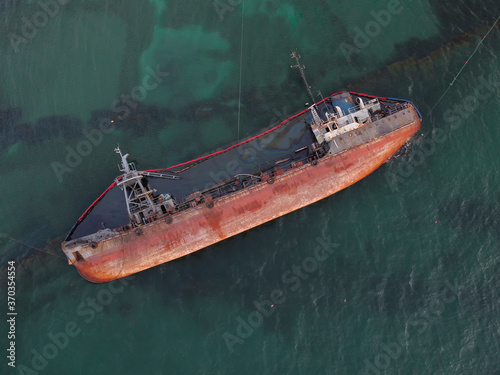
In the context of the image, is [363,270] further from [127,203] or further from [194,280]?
[127,203]

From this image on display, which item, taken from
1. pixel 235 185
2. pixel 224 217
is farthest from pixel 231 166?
pixel 224 217

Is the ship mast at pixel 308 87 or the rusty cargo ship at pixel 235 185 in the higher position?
the ship mast at pixel 308 87

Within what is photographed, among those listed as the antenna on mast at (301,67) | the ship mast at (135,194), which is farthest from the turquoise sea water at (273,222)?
the ship mast at (135,194)

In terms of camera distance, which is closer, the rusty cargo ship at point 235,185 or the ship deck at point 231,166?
the rusty cargo ship at point 235,185

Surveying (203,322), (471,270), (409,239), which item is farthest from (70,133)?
(471,270)

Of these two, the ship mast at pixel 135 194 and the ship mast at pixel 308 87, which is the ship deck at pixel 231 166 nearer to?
the ship mast at pixel 308 87

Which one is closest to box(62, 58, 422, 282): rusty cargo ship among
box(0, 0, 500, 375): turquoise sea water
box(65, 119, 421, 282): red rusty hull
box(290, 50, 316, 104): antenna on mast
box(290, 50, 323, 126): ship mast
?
→ box(65, 119, 421, 282): red rusty hull

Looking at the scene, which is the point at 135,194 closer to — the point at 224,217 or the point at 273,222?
the point at 224,217
